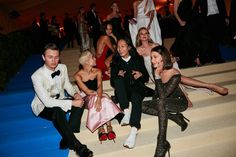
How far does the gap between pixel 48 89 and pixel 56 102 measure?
31cm

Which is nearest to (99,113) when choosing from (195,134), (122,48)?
(122,48)

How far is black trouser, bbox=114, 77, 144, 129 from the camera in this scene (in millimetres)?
3865

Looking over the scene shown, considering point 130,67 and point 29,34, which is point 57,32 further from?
point 130,67

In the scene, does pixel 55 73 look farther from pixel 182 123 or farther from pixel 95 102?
pixel 182 123

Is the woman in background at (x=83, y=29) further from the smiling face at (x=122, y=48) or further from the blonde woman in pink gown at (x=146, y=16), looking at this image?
the smiling face at (x=122, y=48)

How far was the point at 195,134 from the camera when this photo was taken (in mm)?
4059

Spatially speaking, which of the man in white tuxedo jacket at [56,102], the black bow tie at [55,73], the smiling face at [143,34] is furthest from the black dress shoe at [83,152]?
the smiling face at [143,34]

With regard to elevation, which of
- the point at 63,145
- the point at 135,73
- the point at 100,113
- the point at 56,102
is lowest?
the point at 63,145

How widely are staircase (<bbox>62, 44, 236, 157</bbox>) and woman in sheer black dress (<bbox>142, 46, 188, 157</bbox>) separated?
24 centimetres

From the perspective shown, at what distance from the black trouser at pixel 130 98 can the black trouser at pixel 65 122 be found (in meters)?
0.62

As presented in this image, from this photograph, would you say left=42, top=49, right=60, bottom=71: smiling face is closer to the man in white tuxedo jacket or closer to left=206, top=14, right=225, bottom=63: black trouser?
the man in white tuxedo jacket

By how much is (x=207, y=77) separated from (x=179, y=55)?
36.3 inches

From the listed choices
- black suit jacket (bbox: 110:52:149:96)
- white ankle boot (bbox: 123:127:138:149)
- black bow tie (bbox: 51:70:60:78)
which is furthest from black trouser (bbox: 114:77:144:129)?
black bow tie (bbox: 51:70:60:78)

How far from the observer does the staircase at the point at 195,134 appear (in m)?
3.90
